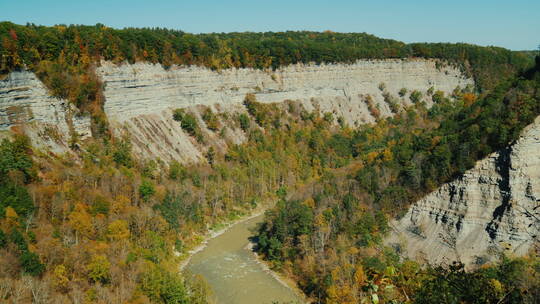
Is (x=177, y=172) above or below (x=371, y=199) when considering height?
below

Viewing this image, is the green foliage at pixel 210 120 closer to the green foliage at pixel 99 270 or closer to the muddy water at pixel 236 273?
the muddy water at pixel 236 273

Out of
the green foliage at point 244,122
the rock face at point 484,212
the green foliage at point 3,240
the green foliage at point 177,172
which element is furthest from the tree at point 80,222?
the green foliage at point 244,122

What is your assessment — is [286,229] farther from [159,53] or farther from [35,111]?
[159,53]

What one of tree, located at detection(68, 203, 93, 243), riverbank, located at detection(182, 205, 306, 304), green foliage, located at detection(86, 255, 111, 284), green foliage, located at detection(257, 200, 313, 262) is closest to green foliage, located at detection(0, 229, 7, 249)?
green foliage, located at detection(86, 255, 111, 284)

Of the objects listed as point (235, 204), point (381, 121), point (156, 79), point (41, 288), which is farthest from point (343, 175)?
point (381, 121)

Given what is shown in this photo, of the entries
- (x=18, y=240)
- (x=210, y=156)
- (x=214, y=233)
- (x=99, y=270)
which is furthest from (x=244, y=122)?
(x=18, y=240)

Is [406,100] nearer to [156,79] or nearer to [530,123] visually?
[156,79]
